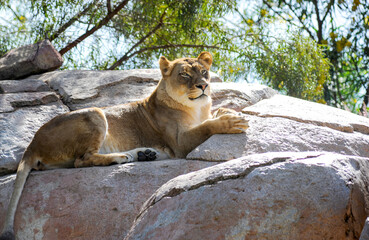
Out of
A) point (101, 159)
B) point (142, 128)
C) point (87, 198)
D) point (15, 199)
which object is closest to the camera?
point (15, 199)

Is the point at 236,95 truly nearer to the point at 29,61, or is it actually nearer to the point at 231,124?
the point at 231,124

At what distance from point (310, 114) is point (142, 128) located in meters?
1.99

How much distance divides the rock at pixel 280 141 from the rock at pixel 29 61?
397 cm

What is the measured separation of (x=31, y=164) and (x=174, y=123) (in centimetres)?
167

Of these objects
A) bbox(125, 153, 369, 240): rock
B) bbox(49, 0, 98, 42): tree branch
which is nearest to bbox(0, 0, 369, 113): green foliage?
bbox(49, 0, 98, 42): tree branch

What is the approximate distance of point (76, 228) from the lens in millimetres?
4922

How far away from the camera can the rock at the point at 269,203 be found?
11.2 ft

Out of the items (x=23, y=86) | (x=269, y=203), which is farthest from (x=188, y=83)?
(x=269, y=203)

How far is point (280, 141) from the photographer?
5648 millimetres

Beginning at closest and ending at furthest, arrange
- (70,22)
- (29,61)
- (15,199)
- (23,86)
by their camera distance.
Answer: (15,199), (23,86), (29,61), (70,22)

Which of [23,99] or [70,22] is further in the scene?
[70,22]

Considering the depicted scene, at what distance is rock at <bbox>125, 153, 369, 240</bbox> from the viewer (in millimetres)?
3428

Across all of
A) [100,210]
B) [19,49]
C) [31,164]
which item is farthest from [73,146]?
[19,49]

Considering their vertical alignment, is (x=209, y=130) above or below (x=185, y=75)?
below
